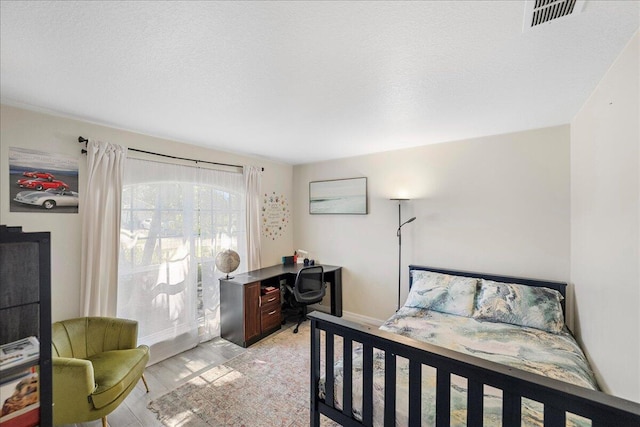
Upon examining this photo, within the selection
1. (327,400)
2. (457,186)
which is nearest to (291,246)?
(457,186)

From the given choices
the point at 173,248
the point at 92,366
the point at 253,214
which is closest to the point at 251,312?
the point at 173,248

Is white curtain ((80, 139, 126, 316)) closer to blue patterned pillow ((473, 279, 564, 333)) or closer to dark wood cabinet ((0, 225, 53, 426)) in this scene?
dark wood cabinet ((0, 225, 53, 426))

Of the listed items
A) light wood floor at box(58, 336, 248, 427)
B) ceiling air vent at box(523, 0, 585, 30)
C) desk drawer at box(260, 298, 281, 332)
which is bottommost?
light wood floor at box(58, 336, 248, 427)

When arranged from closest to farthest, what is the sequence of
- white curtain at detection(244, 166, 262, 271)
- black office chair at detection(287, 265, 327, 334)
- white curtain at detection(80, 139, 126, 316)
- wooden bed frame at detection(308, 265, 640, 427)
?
wooden bed frame at detection(308, 265, 640, 427) → white curtain at detection(80, 139, 126, 316) → black office chair at detection(287, 265, 327, 334) → white curtain at detection(244, 166, 262, 271)

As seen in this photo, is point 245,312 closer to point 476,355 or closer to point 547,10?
point 476,355

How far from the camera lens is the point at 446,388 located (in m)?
1.17

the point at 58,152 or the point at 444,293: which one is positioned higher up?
the point at 58,152

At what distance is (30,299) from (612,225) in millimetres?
3271

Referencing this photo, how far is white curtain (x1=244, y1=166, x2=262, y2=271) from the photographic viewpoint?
12.0 feet

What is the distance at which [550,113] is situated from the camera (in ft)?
7.41

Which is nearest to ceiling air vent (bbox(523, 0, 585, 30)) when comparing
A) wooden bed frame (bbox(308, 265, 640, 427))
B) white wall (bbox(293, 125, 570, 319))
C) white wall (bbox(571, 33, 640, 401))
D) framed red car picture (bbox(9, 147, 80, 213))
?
white wall (bbox(571, 33, 640, 401))

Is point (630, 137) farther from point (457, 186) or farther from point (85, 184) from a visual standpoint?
point (85, 184)

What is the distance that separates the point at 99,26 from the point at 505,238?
142 inches

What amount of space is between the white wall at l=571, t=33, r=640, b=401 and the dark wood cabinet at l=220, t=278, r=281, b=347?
2.99 metres
